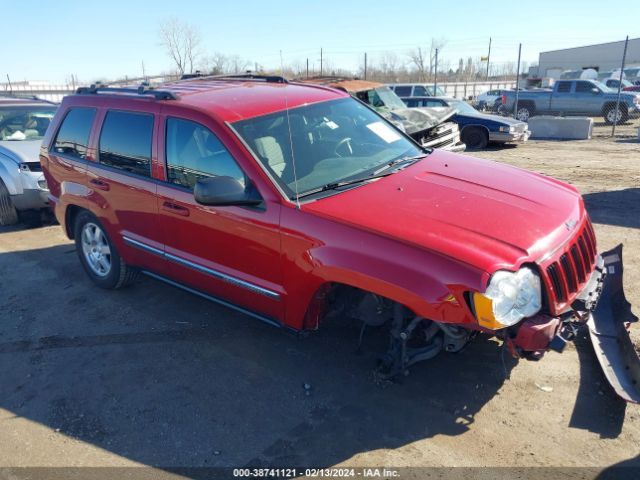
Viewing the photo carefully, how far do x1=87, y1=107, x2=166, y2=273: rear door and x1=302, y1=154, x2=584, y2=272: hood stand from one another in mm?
1675

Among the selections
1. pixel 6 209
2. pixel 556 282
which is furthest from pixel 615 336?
pixel 6 209

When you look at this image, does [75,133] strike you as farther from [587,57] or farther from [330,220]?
[587,57]

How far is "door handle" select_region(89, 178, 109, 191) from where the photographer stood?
180 inches

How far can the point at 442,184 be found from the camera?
3.58 m

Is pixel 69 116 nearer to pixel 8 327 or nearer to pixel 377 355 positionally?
pixel 8 327

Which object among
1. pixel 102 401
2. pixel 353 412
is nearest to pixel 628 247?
pixel 353 412

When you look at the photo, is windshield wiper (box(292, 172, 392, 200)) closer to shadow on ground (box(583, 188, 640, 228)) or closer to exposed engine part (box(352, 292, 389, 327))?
exposed engine part (box(352, 292, 389, 327))

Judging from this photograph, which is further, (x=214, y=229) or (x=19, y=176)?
(x=19, y=176)

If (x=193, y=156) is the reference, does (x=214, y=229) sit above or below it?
below

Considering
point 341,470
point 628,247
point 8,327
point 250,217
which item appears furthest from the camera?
point 628,247

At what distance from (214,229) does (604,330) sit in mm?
2783

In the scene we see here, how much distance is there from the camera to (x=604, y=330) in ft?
11.2

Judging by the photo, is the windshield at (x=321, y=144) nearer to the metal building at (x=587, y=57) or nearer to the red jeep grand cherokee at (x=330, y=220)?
the red jeep grand cherokee at (x=330, y=220)

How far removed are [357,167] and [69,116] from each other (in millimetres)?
3166
